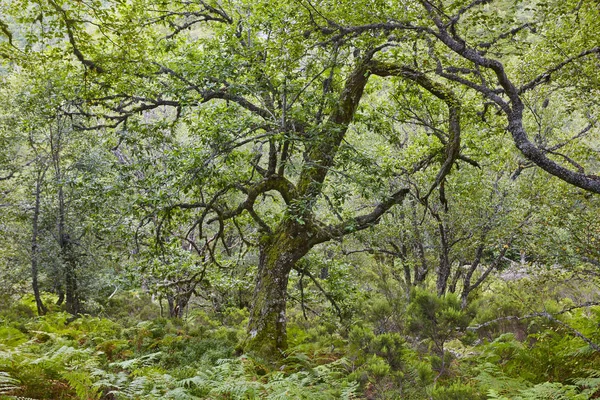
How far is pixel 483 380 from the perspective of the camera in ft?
15.0

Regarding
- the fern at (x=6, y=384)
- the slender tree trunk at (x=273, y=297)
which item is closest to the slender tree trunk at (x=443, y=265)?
the slender tree trunk at (x=273, y=297)

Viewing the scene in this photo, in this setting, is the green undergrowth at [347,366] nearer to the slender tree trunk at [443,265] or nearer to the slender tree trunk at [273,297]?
the slender tree trunk at [273,297]

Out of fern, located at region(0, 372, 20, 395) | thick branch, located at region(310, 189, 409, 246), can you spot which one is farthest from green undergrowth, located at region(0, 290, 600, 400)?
thick branch, located at region(310, 189, 409, 246)

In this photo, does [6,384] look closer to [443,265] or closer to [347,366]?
[347,366]

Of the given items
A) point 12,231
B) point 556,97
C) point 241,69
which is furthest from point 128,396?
point 556,97

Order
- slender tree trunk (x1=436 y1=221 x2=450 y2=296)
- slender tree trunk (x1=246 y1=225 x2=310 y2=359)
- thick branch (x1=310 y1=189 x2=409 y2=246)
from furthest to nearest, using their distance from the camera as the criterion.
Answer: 1. slender tree trunk (x1=436 y1=221 x2=450 y2=296)
2. thick branch (x1=310 y1=189 x2=409 y2=246)
3. slender tree trunk (x1=246 y1=225 x2=310 y2=359)

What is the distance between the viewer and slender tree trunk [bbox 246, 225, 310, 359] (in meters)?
6.94

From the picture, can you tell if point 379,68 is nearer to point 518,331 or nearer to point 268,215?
point 268,215

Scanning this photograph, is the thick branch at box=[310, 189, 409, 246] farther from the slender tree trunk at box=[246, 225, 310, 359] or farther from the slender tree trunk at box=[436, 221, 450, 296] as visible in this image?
the slender tree trunk at box=[436, 221, 450, 296]

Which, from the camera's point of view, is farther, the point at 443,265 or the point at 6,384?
the point at 443,265

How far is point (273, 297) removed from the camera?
7.20m

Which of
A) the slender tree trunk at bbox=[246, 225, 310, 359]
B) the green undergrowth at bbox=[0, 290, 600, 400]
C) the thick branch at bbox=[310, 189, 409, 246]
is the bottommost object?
the green undergrowth at bbox=[0, 290, 600, 400]

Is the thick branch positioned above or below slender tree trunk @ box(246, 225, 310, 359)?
above

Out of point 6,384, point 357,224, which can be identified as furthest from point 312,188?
point 6,384
